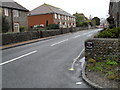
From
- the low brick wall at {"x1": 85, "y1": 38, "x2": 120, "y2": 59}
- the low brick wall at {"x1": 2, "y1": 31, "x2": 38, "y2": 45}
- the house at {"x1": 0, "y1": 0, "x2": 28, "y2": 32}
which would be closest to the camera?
the low brick wall at {"x1": 85, "y1": 38, "x2": 120, "y2": 59}

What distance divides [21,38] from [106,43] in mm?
13818

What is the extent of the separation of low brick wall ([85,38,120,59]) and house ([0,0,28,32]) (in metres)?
20.4

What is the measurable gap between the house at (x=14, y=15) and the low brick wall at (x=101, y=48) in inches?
802

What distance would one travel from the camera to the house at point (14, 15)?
25419 millimetres

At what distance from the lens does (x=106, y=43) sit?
763 cm

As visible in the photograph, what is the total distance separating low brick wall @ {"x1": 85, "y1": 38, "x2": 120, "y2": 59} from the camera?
7.48 meters

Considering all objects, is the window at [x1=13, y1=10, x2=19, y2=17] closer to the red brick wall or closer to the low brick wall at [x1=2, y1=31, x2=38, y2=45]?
the low brick wall at [x1=2, y1=31, x2=38, y2=45]

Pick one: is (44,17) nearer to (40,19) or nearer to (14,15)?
(40,19)

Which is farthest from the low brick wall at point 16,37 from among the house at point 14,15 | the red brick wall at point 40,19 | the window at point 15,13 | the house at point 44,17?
the house at point 44,17

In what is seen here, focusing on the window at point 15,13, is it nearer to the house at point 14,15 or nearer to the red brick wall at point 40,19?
the house at point 14,15

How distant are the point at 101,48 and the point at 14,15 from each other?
23.2m

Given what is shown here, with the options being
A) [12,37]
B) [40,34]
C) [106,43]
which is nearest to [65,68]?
[106,43]

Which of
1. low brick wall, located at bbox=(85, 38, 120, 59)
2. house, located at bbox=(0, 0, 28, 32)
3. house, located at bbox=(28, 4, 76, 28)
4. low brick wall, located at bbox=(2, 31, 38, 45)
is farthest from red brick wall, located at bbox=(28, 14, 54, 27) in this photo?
low brick wall, located at bbox=(85, 38, 120, 59)

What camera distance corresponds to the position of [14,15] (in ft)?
90.6
